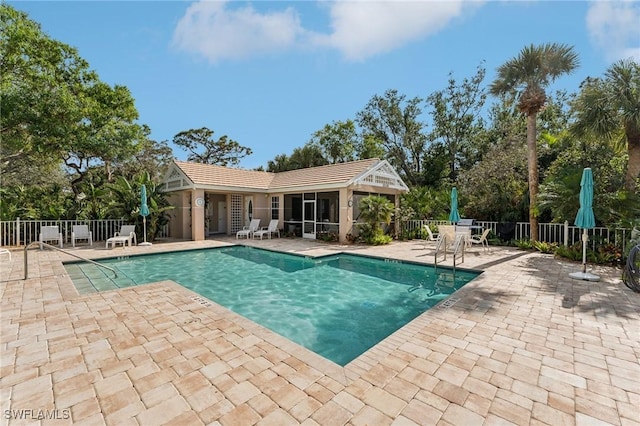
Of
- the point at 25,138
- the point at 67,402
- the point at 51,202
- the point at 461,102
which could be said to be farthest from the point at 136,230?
the point at 461,102

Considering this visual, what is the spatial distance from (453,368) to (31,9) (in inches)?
929

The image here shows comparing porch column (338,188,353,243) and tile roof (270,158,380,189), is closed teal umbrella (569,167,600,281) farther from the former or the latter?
porch column (338,188,353,243)

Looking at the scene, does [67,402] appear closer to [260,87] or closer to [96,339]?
[96,339]

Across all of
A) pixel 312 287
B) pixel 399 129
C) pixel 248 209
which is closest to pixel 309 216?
pixel 248 209

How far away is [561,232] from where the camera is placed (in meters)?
12.6

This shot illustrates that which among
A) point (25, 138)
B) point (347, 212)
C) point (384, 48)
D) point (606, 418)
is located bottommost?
point (606, 418)

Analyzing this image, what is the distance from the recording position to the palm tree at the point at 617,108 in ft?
31.1

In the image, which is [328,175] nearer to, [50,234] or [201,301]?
[201,301]

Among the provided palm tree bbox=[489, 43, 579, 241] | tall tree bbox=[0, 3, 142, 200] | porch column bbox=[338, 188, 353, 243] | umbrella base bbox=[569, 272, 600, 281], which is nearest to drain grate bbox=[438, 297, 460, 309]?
umbrella base bbox=[569, 272, 600, 281]

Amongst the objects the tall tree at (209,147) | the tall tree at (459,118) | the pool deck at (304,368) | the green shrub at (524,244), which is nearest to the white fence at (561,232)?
the green shrub at (524,244)

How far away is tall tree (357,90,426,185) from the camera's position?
30922 millimetres

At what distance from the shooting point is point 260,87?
678 inches

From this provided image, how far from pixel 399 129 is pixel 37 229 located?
29.8 m

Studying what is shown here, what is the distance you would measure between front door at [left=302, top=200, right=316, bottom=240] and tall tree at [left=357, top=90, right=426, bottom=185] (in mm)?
17100
